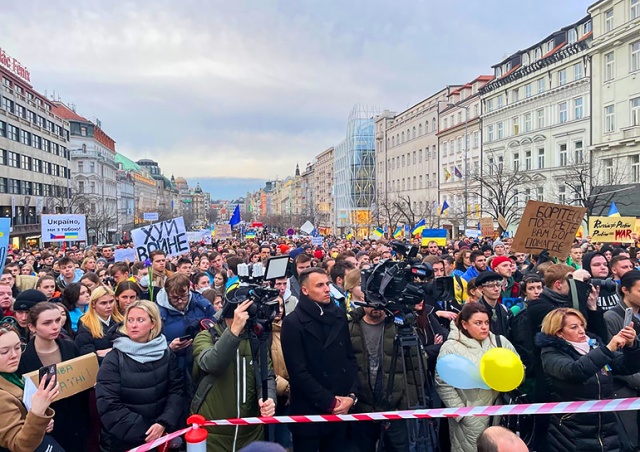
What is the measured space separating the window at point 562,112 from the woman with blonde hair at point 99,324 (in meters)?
39.3

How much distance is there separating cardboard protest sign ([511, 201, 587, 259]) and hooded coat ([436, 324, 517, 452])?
17.3ft

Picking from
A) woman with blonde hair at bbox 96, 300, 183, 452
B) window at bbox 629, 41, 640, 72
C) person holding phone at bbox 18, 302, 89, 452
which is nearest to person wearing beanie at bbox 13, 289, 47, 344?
person holding phone at bbox 18, 302, 89, 452

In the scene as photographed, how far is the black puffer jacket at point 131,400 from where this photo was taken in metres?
3.90

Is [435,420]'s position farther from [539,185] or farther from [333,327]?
[539,185]

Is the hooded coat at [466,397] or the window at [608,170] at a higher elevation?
the window at [608,170]

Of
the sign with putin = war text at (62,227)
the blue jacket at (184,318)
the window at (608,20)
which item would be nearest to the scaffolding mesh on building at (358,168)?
the window at (608,20)

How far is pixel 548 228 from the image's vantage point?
9.16 meters

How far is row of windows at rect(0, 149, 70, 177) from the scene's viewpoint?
50.2m

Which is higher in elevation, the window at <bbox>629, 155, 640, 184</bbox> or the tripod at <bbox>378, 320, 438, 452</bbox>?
the window at <bbox>629, 155, 640, 184</bbox>

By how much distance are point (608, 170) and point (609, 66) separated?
698 cm

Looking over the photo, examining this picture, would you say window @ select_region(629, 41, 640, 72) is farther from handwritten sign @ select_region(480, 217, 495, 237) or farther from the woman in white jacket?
the woman in white jacket

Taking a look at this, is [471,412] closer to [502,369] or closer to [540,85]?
[502,369]

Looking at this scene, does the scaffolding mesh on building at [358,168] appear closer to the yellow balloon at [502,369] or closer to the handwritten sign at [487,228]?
the handwritten sign at [487,228]

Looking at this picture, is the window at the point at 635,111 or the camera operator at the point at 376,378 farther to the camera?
the window at the point at 635,111
